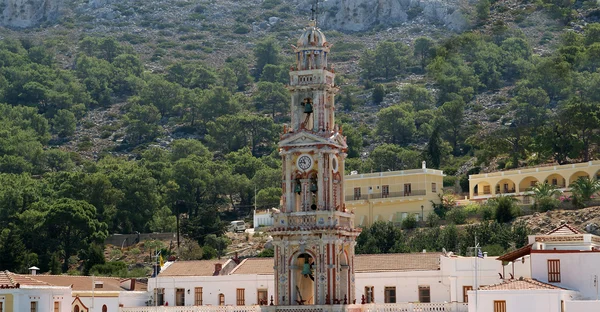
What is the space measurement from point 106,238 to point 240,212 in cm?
2515

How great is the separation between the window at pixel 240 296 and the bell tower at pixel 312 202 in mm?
10809

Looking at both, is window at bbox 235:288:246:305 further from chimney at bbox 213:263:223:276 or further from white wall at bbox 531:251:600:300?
white wall at bbox 531:251:600:300

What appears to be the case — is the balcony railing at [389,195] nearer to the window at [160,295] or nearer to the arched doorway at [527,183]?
the arched doorway at [527,183]

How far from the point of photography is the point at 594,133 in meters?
172

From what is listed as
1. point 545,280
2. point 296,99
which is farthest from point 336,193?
point 545,280

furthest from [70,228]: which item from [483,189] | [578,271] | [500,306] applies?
[500,306]

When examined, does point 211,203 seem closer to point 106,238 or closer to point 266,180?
point 266,180

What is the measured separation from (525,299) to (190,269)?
1246 inches

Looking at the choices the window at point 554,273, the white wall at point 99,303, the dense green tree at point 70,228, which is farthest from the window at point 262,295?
the dense green tree at point 70,228

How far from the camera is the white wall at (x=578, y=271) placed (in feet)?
311

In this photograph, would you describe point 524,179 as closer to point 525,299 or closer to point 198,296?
point 198,296

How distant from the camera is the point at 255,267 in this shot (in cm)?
11294

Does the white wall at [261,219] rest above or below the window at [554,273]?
above

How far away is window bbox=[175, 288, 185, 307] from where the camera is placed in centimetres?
11194
